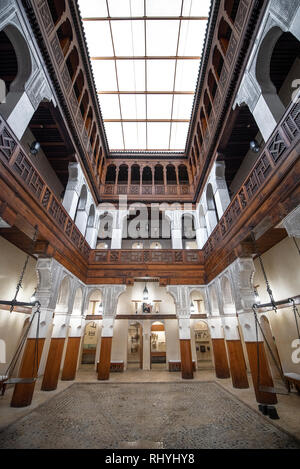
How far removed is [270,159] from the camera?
3.94 m

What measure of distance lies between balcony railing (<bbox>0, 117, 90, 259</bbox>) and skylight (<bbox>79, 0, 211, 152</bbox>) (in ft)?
21.9

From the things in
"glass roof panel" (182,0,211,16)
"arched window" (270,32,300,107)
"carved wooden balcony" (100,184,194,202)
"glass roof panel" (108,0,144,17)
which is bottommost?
"arched window" (270,32,300,107)

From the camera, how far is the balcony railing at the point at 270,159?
3379 millimetres

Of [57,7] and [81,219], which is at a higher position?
[57,7]

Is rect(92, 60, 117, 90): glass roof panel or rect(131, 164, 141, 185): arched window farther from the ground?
rect(92, 60, 117, 90): glass roof panel

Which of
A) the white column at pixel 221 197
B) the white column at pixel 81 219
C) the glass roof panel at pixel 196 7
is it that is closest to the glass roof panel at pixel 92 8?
the glass roof panel at pixel 196 7

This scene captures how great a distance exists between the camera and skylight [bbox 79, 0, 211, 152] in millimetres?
7457

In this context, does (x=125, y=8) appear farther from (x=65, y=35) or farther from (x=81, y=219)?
(x=81, y=219)

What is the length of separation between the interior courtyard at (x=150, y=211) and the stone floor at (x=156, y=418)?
0.05 metres

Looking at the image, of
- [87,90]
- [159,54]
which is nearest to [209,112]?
[159,54]

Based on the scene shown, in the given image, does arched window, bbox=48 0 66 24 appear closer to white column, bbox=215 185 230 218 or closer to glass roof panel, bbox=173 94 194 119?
glass roof panel, bbox=173 94 194 119

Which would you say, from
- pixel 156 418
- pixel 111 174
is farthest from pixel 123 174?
pixel 156 418

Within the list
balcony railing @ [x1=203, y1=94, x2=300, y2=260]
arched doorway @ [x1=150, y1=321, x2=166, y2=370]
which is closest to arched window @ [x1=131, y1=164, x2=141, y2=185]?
balcony railing @ [x1=203, y1=94, x2=300, y2=260]

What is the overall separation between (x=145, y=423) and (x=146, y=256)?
594cm
